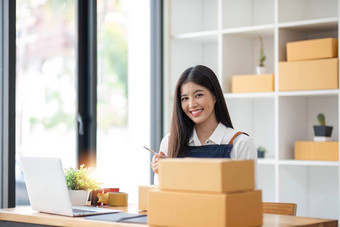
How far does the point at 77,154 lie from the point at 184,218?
218 centimetres

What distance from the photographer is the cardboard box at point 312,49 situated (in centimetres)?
405

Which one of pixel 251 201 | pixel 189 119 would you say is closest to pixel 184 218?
pixel 251 201

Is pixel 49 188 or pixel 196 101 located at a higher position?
pixel 196 101

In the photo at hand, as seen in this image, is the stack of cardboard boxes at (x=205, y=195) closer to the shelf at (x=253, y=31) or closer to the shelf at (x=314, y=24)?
the shelf at (x=314, y=24)

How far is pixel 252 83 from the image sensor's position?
173 inches

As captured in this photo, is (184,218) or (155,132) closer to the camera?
(184,218)

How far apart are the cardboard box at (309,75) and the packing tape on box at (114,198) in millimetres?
1728

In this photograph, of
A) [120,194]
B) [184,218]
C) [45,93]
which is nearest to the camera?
[184,218]

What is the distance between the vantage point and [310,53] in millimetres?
4117

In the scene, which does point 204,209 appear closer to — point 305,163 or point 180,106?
point 180,106

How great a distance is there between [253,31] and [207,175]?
250 centimetres

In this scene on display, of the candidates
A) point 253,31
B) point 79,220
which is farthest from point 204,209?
point 253,31

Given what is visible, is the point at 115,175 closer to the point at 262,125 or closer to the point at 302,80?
the point at 262,125

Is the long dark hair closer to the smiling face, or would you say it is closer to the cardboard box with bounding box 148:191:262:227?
the smiling face
